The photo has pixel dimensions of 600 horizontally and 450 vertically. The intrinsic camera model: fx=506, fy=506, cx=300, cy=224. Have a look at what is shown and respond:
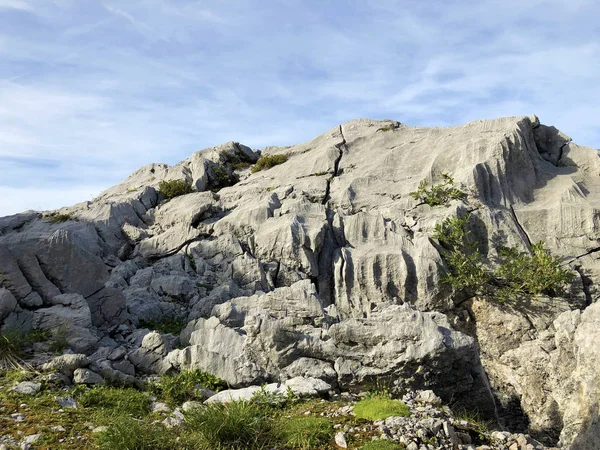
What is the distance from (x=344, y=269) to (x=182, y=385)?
984 cm

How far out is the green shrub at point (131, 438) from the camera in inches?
392

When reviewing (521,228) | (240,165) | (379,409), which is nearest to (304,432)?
(379,409)

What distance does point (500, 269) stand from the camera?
2217cm

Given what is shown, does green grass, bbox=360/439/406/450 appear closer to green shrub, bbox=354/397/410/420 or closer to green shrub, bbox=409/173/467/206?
green shrub, bbox=354/397/410/420

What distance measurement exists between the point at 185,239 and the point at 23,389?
12970 mm

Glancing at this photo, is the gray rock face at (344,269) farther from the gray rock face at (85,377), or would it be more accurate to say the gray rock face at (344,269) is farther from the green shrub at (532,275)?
the green shrub at (532,275)

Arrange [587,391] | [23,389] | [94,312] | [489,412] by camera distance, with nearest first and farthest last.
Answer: [23,389] → [587,391] → [489,412] → [94,312]

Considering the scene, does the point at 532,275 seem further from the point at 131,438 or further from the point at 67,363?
the point at 67,363

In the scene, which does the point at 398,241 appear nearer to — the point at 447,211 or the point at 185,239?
the point at 447,211

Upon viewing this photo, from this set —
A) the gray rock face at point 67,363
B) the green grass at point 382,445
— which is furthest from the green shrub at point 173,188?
the green grass at point 382,445

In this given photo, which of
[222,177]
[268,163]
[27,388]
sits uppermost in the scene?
[268,163]

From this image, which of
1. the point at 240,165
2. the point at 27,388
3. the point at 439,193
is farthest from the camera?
the point at 240,165

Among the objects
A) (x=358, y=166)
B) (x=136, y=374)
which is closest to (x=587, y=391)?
(x=136, y=374)

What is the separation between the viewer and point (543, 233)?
24.2 meters
